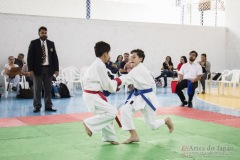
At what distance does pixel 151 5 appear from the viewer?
51.0 ft

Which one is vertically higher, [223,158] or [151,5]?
[151,5]

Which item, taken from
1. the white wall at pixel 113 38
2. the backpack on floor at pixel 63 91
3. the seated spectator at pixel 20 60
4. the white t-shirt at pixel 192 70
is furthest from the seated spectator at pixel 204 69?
the seated spectator at pixel 20 60

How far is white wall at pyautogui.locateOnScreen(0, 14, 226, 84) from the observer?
12086mm

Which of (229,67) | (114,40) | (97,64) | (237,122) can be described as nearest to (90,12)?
(114,40)

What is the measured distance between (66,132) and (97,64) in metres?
1.57

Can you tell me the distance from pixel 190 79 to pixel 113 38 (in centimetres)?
595

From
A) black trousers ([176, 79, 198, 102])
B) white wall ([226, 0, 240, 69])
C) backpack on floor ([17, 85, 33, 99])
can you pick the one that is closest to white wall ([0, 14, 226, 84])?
white wall ([226, 0, 240, 69])

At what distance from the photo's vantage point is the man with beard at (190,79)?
8.68 meters

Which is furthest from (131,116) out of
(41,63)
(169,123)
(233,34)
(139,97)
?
(233,34)

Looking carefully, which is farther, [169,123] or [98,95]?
[169,123]

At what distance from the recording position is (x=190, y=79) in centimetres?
875

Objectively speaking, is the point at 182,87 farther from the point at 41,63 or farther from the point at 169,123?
the point at 169,123

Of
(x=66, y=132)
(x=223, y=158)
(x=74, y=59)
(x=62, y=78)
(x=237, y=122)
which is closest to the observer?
(x=223, y=158)

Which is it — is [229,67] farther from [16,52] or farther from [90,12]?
[16,52]
